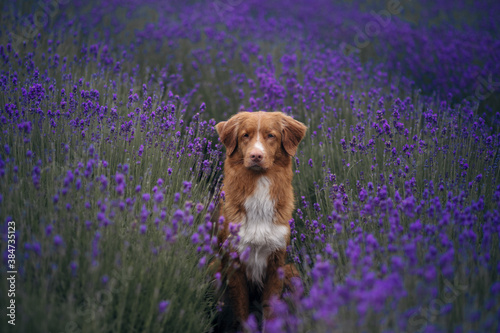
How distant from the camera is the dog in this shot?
9.27 ft

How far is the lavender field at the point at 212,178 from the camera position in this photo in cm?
179

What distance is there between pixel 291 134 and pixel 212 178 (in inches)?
64.1

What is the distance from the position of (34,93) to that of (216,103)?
2.57 meters

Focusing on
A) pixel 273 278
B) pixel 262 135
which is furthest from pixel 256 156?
pixel 273 278

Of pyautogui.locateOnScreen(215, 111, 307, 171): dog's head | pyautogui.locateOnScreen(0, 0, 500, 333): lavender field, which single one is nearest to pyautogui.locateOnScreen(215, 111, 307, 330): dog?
pyautogui.locateOnScreen(215, 111, 307, 171): dog's head

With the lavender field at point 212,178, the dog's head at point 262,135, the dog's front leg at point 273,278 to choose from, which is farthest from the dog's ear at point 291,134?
the dog's front leg at point 273,278

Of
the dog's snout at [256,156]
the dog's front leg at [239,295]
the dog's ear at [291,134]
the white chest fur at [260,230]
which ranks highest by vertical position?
the dog's ear at [291,134]

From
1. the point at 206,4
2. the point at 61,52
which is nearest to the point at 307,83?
the point at 61,52

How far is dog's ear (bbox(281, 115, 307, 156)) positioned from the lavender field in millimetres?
494

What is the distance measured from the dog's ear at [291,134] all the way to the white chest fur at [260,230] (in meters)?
0.35

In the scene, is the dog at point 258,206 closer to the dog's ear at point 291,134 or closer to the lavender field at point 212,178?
the dog's ear at point 291,134

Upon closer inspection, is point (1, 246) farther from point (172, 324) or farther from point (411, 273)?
point (411, 273)

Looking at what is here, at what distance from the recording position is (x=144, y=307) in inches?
82.2

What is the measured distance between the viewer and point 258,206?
2865 millimetres
